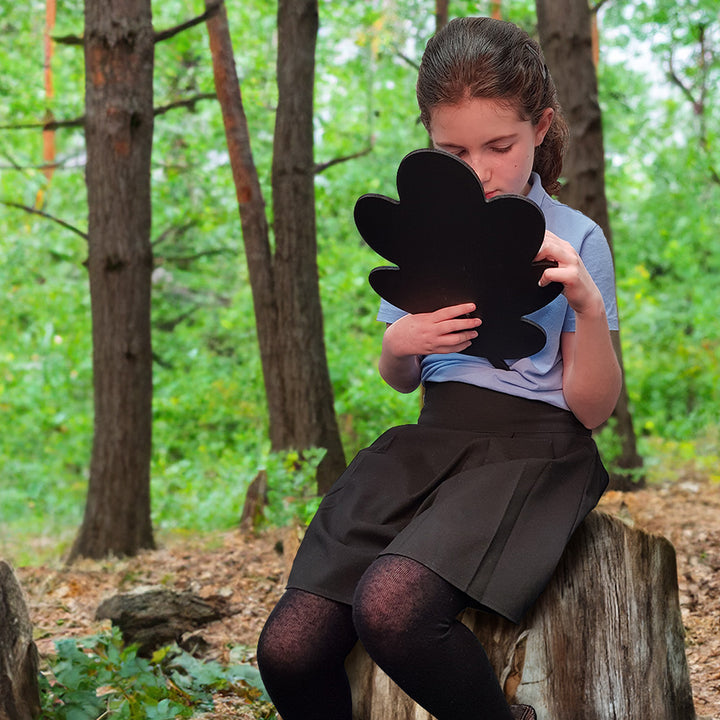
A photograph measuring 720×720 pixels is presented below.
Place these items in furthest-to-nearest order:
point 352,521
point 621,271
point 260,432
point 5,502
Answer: point 621,271 → point 5,502 → point 260,432 → point 352,521

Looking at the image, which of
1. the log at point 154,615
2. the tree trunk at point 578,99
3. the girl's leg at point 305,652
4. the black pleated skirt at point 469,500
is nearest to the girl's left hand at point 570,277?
the black pleated skirt at point 469,500

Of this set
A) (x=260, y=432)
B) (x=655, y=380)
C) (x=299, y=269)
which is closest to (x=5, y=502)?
(x=260, y=432)

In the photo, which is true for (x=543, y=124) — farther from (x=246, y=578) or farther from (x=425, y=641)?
(x=246, y=578)

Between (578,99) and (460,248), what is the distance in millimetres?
5184

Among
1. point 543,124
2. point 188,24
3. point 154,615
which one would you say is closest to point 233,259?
point 188,24

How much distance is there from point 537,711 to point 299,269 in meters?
5.10

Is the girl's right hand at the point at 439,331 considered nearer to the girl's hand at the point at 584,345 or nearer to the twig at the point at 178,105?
the girl's hand at the point at 584,345

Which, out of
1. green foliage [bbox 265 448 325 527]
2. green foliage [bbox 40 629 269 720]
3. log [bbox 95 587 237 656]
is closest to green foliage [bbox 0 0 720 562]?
green foliage [bbox 265 448 325 527]

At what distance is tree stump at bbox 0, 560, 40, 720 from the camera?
242 cm

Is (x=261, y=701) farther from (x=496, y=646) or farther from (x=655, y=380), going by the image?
(x=655, y=380)

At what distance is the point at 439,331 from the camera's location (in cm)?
219

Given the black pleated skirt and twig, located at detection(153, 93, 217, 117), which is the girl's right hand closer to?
the black pleated skirt

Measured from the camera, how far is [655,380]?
44.4 ft

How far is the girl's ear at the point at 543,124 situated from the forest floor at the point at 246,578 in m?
1.17
